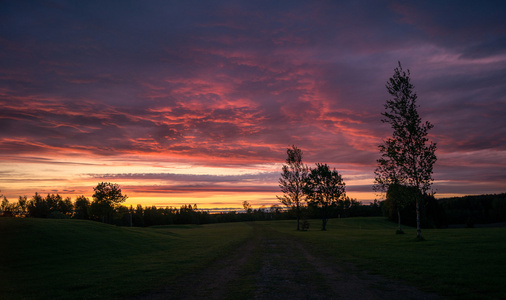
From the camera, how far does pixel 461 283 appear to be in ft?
43.1

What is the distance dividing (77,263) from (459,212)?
166m

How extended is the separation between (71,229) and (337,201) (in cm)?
6427

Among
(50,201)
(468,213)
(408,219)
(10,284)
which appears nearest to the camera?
(10,284)

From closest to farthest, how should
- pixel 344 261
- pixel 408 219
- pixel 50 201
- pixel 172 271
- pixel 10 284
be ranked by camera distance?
pixel 10 284
pixel 172 271
pixel 344 261
pixel 408 219
pixel 50 201

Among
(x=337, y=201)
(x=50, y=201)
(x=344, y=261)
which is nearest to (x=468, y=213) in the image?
(x=337, y=201)

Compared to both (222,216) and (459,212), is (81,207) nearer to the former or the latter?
(222,216)

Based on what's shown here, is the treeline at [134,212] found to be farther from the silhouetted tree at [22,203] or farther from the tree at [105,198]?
the tree at [105,198]

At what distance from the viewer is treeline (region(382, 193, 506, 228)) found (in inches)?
4011

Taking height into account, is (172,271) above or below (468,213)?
above

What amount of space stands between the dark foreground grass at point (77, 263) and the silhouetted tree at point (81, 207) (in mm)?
132968

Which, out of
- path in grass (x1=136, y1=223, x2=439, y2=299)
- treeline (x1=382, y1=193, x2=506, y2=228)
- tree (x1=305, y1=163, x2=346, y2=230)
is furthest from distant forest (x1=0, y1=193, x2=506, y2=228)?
path in grass (x1=136, y1=223, x2=439, y2=299)

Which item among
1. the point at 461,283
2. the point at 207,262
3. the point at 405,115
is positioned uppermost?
the point at 405,115

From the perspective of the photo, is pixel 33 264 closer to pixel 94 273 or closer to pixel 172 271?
pixel 94 273

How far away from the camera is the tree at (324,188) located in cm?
7750
